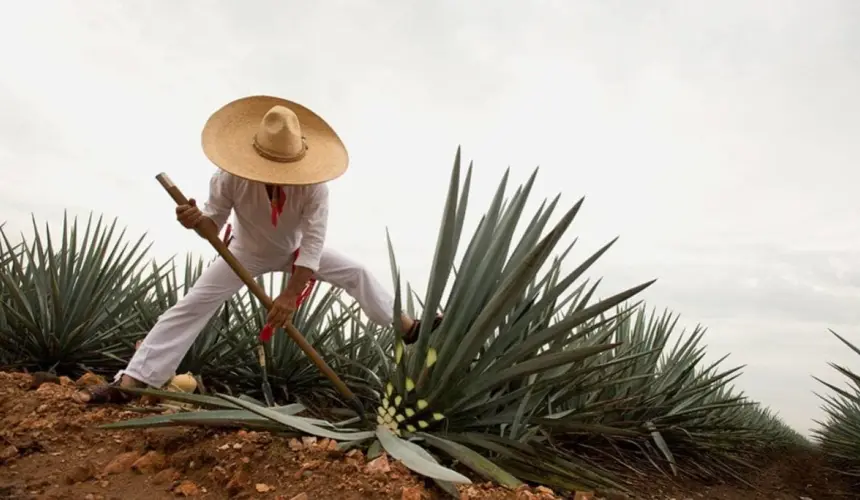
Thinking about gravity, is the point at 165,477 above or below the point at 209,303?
below

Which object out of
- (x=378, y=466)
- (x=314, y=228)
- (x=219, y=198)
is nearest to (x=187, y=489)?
(x=378, y=466)

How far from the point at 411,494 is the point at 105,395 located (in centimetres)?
165

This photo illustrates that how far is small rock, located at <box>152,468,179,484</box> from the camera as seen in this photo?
195 cm

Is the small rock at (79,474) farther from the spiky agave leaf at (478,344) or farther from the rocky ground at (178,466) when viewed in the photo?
the spiky agave leaf at (478,344)

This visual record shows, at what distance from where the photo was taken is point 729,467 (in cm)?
407

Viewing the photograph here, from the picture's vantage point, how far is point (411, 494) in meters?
1.75

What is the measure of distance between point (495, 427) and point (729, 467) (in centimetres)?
226

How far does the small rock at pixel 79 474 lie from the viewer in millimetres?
1944

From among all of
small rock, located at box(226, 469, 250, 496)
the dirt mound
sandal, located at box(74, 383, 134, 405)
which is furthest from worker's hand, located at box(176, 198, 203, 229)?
small rock, located at box(226, 469, 250, 496)

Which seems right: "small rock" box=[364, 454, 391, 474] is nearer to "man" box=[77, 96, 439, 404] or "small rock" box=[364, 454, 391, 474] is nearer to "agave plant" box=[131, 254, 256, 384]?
"man" box=[77, 96, 439, 404]

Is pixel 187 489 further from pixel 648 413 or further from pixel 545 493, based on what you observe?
pixel 648 413

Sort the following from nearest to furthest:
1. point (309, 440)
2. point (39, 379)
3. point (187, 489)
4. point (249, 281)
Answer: point (187, 489) < point (309, 440) < point (249, 281) < point (39, 379)

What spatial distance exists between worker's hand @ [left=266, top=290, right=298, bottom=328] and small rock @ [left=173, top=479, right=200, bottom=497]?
2.91 feet

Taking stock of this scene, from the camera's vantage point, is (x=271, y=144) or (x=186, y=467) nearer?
(x=186, y=467)
